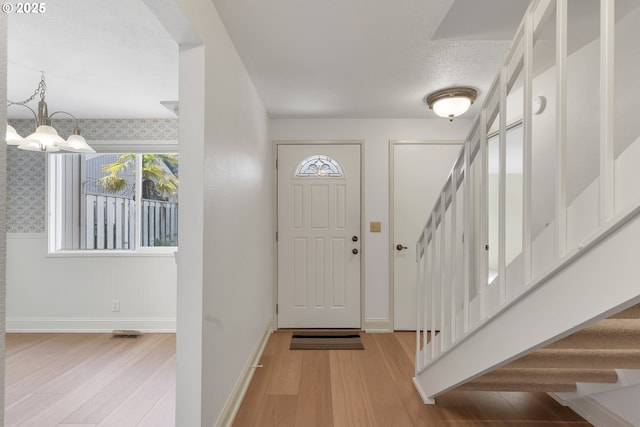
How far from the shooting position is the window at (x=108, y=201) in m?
3.67

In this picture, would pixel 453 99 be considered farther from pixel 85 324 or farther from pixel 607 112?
pixel 85 324

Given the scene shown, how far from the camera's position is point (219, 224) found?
1.81 metres

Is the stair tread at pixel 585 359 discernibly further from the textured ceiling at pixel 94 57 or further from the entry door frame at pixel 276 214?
the textured ceiling at pixel 94 57

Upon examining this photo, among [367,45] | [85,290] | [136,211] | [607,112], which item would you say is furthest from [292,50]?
[85,290]

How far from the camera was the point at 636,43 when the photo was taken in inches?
68.7

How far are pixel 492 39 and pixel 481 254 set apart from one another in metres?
1.46

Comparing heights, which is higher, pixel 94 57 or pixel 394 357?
pixel 94 57

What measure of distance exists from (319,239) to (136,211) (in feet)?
6.76

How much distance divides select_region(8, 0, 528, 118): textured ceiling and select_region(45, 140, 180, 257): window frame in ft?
1.53

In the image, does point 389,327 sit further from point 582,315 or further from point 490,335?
point 582,315

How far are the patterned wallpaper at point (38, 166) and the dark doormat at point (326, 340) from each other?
8.36 feet

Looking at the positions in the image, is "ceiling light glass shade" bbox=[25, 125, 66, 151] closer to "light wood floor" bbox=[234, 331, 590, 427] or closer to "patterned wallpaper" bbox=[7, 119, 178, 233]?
"patterned wallpaper" bbox=[7, 119, 178, 233]

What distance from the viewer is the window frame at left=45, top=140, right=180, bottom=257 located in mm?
3551

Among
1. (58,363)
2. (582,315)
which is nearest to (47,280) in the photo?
(58,363)
